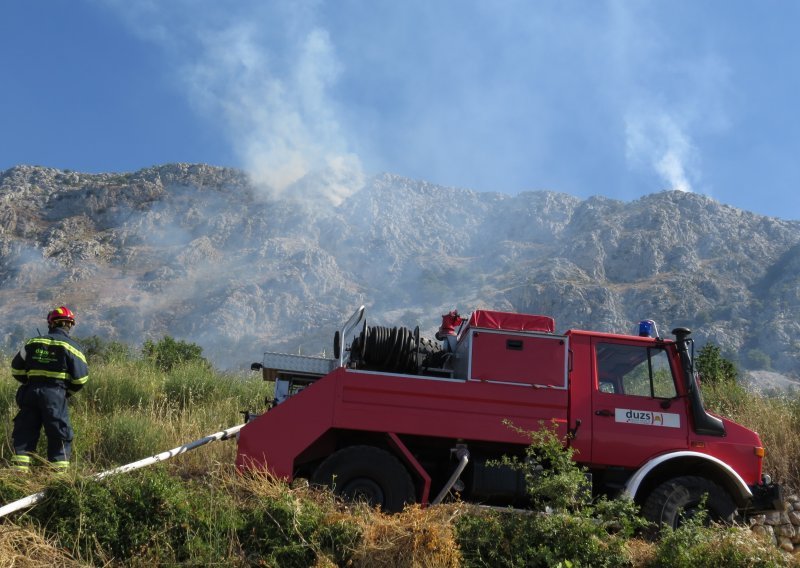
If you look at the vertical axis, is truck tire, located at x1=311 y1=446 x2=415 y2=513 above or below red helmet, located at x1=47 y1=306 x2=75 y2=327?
below

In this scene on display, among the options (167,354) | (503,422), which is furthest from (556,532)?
(167,354)

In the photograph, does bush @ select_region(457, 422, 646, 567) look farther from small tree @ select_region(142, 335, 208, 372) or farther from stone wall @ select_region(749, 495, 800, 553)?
small tree @ select_region(142, 335, 208, 372)

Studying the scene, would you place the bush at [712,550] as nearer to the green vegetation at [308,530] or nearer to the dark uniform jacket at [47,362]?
the green vegetation at [308,530]

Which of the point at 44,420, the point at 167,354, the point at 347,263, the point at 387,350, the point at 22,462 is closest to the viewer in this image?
the point at 22,462

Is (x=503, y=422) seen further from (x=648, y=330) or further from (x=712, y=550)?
(x=648, y=330)

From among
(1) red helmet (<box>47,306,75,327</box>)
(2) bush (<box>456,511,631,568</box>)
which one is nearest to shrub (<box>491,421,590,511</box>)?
(2) bush (<box>456,511,631,568</box>)

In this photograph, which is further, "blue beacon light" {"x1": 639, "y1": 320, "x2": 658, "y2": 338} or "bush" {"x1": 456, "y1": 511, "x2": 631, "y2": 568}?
"blue beacon light" {"x1": 639, "y1": 320, "x2": 658, "y2": 338}

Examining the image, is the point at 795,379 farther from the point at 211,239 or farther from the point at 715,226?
the point at 211,239

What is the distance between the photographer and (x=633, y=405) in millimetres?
6812

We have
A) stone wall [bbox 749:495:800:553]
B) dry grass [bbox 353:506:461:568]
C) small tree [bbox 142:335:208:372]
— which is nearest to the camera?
dry grass [bbox 353:506:461:568]

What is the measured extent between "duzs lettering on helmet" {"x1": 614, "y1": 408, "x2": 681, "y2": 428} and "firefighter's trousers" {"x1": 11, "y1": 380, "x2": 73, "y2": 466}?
5.42 m

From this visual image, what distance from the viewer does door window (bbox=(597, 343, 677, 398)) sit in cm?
692

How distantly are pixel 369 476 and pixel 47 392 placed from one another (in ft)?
10.6

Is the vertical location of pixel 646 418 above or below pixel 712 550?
above
